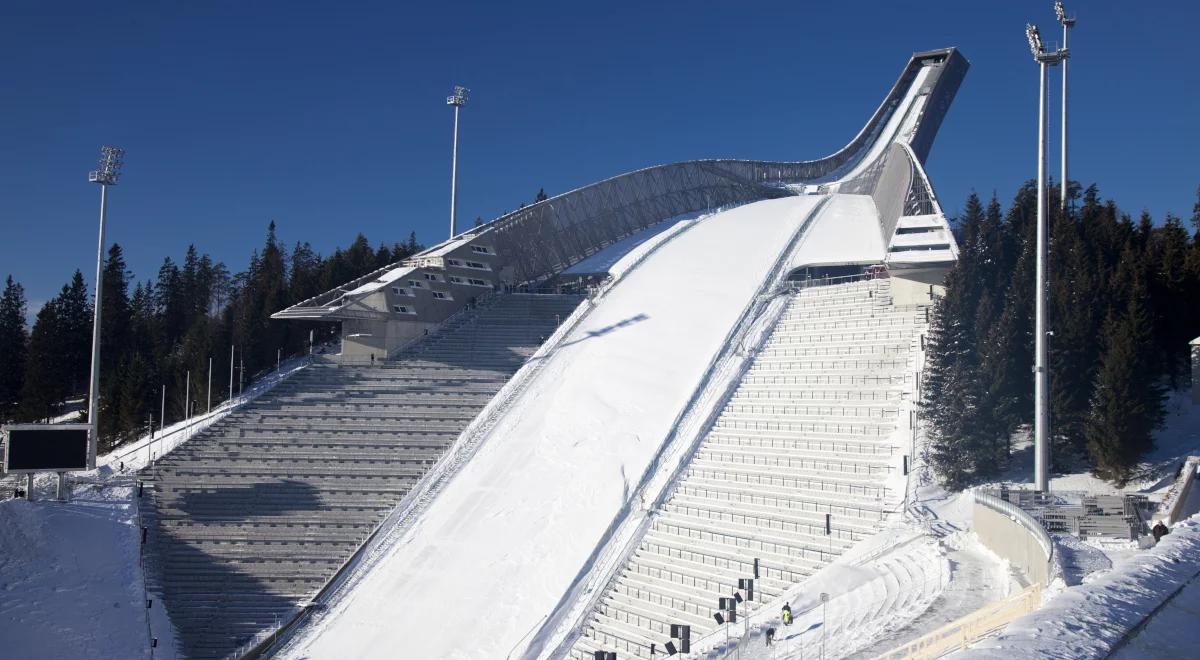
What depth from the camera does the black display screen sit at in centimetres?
2180

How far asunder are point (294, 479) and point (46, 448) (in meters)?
5.88

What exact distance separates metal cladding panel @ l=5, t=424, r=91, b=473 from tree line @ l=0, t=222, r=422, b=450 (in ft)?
29.9

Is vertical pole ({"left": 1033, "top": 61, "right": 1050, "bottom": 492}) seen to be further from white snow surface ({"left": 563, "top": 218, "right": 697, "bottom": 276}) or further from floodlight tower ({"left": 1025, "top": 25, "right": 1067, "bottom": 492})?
white snow surface ({"left": 563, "top": 218, "right": 697, "bottom": 276})

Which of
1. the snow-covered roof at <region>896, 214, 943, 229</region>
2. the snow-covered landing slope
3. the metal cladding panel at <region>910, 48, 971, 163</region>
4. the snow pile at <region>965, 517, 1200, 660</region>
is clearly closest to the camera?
the snow pile at <region>965, 517, 1200, 660</region>

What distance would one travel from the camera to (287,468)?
85.1ft

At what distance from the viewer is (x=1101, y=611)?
9320mm

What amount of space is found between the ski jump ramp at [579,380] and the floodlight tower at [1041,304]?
8600 mm

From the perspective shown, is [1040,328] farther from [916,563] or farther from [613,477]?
[613,477]

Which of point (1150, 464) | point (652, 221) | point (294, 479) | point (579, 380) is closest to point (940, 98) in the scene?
point (652, 221)

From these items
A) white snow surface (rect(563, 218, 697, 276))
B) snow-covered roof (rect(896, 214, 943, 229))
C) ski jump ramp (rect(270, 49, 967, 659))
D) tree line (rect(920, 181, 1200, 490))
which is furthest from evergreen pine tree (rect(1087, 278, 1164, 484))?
white snow surface (rect(563, 218, 697, 276))

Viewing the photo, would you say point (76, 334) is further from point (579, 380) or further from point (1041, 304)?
point (1041, 304)

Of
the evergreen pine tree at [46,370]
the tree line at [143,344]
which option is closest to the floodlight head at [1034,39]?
the tree line at [143,344]

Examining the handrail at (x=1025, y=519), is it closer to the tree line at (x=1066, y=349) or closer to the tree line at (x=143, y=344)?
the tree line at (x=1066, y=349)

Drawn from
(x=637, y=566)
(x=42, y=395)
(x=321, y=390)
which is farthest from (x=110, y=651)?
(x=42, y=395)
